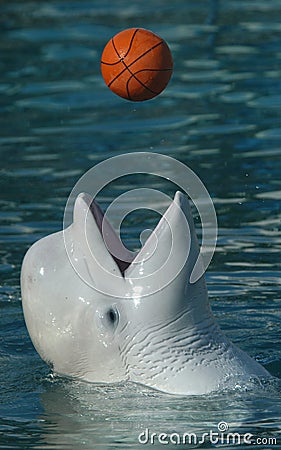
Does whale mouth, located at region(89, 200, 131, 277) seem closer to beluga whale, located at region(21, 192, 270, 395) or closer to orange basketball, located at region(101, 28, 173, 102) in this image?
beluga whale, located at region(21, 192, 270, 395)

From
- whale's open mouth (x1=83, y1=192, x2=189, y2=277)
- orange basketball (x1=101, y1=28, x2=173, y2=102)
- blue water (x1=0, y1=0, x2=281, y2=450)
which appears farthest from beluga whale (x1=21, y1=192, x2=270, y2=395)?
orange basketball (x1=101, y1=28, x2=173, y2=102)

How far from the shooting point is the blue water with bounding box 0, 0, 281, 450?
7.07 metres

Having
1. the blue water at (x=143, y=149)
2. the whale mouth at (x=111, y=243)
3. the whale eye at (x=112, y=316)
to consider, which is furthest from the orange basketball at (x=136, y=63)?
the whale eye at (x=112, y=316)

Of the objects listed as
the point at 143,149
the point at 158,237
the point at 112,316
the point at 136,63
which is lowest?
the point at 112,316

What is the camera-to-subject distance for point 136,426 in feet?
22.5

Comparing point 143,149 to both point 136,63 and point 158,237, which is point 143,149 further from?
point 158,237

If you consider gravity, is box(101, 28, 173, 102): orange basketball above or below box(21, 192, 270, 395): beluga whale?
above

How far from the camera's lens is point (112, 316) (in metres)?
7.19

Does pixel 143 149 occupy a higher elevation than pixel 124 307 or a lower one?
higher

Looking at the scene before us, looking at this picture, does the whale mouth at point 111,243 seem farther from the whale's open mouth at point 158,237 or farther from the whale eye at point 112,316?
the whale eye at point 112,316

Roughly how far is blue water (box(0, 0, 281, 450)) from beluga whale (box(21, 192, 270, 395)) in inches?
5.5

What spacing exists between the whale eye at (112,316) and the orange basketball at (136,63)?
209cm

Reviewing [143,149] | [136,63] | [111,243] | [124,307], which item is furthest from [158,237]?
[143,149]

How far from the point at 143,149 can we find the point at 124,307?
243 inches
